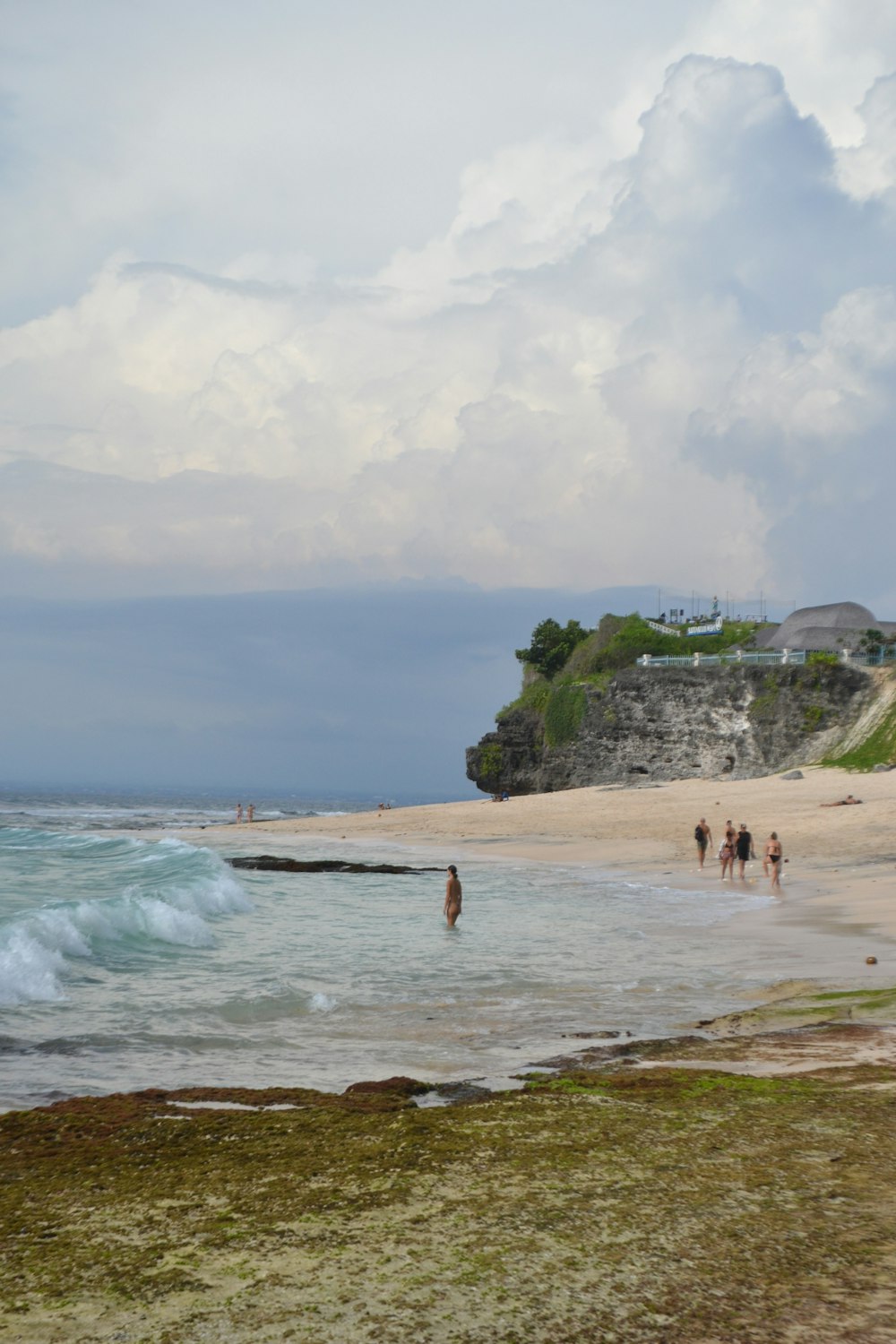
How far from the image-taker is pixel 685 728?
56.5m

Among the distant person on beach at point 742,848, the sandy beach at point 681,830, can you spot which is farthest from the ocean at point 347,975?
the sandy beach at point 681,830

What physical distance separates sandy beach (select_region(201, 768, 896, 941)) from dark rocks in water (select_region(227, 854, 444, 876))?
16.8 feet

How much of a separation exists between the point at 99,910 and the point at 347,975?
5.18 m

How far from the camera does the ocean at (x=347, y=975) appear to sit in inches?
342

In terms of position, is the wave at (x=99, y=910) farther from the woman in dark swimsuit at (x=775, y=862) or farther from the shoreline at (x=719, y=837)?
the woman in dark swimsuit at (x=775, y=862)

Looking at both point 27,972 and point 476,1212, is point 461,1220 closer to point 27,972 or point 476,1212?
point 476,1212

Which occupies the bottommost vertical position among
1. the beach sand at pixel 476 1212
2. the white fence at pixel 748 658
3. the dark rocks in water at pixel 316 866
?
the dark rocks in water at pixel 316 866

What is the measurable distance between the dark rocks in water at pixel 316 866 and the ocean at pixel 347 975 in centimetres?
532

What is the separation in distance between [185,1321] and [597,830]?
3772 centimetres

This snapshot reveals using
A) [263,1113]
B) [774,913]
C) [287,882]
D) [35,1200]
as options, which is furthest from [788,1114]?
[287,882]

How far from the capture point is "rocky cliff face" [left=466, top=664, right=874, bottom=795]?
5091 cm

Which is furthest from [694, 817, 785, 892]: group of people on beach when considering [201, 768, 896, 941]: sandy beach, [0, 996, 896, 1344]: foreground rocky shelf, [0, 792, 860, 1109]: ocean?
[0, 996, 896, 1344]: foreground rocky shelf

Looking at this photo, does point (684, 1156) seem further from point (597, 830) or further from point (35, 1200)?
point (597, 830)

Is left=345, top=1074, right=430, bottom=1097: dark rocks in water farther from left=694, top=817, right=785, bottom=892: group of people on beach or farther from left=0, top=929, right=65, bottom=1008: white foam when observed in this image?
left=694, top=817, right=785, bottom=892: group of people on beach
